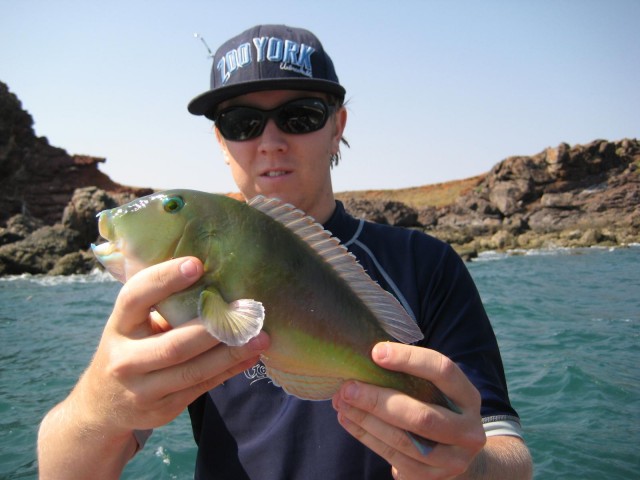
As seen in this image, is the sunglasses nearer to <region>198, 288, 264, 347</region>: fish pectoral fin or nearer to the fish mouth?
the fish mouth

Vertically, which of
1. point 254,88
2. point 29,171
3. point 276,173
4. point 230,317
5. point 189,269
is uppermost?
point 29,171

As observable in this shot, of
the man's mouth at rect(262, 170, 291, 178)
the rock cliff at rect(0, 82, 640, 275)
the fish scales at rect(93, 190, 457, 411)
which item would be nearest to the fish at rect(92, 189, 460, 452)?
the fish scales at rect(93, 190, 457, 411)

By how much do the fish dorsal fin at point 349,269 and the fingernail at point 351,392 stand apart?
0.76 ft

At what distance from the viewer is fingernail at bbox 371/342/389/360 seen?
1.59m

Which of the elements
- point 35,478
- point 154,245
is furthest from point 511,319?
point 154,245

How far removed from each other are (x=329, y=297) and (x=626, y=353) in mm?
8201

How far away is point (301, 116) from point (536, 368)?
21.5ft

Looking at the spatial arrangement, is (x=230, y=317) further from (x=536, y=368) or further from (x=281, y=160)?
(x=536, y=368)

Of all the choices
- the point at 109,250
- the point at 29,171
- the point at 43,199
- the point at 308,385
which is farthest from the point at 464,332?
the point at 29,171

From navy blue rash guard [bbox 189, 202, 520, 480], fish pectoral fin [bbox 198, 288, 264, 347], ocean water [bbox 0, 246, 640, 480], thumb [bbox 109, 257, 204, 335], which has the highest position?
thumb [bbox 109, 257, 204, 335]

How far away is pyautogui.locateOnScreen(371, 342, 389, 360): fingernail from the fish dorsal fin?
12cm

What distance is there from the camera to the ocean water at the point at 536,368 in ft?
16.7

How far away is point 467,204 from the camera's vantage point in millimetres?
39250

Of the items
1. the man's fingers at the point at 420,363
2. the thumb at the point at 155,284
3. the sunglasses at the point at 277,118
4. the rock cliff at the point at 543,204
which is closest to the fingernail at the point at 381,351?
the man's fingers at the point at 420,363
